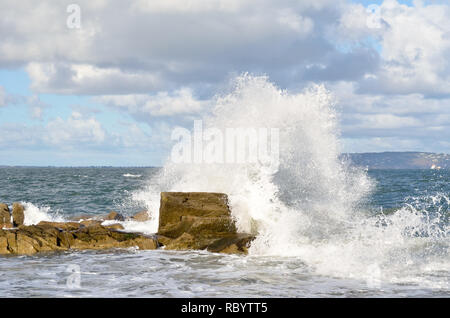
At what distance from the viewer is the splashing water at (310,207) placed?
9.27m

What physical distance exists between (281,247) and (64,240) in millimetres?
4707

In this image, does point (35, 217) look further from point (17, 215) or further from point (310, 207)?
point (310, 207)

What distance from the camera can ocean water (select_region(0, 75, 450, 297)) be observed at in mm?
7375

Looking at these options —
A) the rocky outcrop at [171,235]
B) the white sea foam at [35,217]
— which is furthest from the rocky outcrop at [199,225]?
the white sea foam at [35,217]

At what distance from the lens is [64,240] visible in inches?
450

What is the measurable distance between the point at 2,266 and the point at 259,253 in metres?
4.73

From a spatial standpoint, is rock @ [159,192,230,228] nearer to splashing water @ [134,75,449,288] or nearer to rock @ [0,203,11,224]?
splashing water @ [134,75,449,288]

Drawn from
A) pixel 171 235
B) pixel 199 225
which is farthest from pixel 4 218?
pixel 199 225

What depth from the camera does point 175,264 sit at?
9281mm

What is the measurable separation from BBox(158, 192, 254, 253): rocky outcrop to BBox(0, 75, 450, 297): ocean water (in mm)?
349

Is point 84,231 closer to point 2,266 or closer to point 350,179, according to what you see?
point 2,266

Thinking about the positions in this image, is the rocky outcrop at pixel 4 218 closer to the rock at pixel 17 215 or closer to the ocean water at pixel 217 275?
the rock at pixel 17 215
